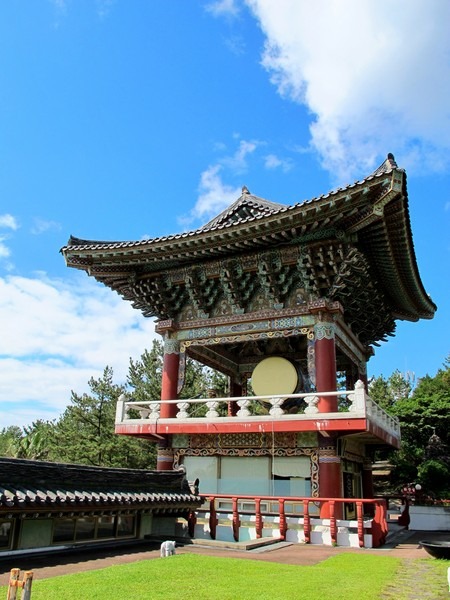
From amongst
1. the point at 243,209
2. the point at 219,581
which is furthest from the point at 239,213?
the point at 219,581

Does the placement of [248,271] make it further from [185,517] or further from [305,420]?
[185,517]

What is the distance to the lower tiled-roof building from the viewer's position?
9312 mm

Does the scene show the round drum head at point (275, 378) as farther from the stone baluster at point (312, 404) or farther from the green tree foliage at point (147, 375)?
the green tree foliage at point (147, 375)

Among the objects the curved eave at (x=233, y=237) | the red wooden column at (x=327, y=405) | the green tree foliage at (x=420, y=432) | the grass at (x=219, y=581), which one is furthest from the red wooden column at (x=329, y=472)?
the green tree foliage at (x=420, y=432)

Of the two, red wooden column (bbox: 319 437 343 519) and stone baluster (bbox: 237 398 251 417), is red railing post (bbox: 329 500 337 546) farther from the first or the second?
stone baluster (bbox: 237 398 251 417)

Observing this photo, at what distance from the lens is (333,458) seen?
15656 millimetres

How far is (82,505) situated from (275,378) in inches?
456

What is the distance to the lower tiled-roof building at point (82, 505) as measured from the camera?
931 centimetres

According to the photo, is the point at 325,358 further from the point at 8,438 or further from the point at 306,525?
the point at 8,438

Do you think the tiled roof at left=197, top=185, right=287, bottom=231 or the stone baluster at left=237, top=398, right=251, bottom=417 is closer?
the stone baluster at left=237, top=398, right=251, bottom=417

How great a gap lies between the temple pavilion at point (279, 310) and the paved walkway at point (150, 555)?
266cm

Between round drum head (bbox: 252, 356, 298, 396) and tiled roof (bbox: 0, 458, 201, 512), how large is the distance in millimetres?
7258

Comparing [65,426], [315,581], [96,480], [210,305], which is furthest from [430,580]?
[65,426]

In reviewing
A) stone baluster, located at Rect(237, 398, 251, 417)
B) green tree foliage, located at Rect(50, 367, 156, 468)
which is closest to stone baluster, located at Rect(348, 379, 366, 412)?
stone baluster, located at Rect(237, 398, 251, 417)
